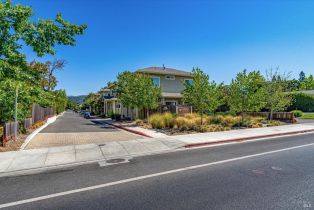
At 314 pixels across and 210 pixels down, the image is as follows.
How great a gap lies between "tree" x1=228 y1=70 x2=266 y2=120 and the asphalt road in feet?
37.2

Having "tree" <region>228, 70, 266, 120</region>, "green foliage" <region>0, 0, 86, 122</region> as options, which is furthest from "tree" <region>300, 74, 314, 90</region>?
"green foliage" <region>0, 0, 86, 122</region>

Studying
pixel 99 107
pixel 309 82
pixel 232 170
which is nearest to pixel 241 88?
pixel 232 170

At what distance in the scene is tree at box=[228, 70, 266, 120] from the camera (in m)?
19.2

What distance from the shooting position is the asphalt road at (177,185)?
15.0 feet

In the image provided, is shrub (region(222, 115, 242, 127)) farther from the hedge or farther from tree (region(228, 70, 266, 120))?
the hedge

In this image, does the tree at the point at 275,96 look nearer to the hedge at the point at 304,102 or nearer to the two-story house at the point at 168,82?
the two-story house at the point at 168,82

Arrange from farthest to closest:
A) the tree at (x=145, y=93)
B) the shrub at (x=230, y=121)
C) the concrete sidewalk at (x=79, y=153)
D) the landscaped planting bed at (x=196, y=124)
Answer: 1. the tree at (x=145, y=93)
2. the shrub at (x=230, y=121)
3. the landscaped planting bed at (x=196, y=124)
4. the concrete sidewalk at (x=79, y=153)

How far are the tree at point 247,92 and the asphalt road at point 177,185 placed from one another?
11.3 metres

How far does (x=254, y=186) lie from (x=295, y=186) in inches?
37.3

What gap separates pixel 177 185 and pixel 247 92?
1595 centimetres

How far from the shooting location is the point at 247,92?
19.4 meters

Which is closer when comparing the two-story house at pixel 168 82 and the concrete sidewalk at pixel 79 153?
the concrete sidewalk at pixel 79 153

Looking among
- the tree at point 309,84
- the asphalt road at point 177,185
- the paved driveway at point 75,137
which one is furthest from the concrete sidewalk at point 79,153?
the tree at point 309,84

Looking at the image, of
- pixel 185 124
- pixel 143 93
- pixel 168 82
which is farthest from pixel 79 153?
pixel 168 82
